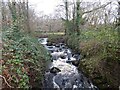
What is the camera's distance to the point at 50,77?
7930mm

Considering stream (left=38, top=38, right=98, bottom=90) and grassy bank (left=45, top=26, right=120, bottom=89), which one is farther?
stream (left=38, top=38, right=98, bottom=90)

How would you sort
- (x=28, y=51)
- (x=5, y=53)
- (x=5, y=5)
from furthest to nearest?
(x=5, y=5) → (x=28, y=51) → (x=5, y=53)

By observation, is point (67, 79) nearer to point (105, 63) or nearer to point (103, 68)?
point (103, 68)

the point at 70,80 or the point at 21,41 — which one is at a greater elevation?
the point at 21,41

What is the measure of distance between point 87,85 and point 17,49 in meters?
3.10

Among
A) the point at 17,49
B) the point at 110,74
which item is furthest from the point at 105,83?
the point at 17,49

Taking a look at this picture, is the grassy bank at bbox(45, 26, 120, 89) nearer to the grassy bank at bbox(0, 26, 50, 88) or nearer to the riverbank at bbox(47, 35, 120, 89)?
the riverbank at bbox(47, 35, 120, 89)

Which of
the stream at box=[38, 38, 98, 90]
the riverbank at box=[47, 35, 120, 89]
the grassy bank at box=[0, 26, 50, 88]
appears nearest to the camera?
the grassy bank at box=[0, 26, 50, 88]

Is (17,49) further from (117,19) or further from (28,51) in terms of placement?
(117,19)

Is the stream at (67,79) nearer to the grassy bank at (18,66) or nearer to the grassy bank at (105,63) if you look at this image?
the grassy bank at (105,63)

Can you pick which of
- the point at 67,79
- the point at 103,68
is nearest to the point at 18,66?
the point at 67,79

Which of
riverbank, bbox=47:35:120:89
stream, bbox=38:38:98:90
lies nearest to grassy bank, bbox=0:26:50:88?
stream, bbox=38:38:98:90

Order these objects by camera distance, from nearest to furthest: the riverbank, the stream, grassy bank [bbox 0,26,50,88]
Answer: grassy bank [bbox 0,26,50,88]
the riverbank
the stream

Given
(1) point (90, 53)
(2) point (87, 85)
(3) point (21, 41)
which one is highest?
(3) point (21, 41)
